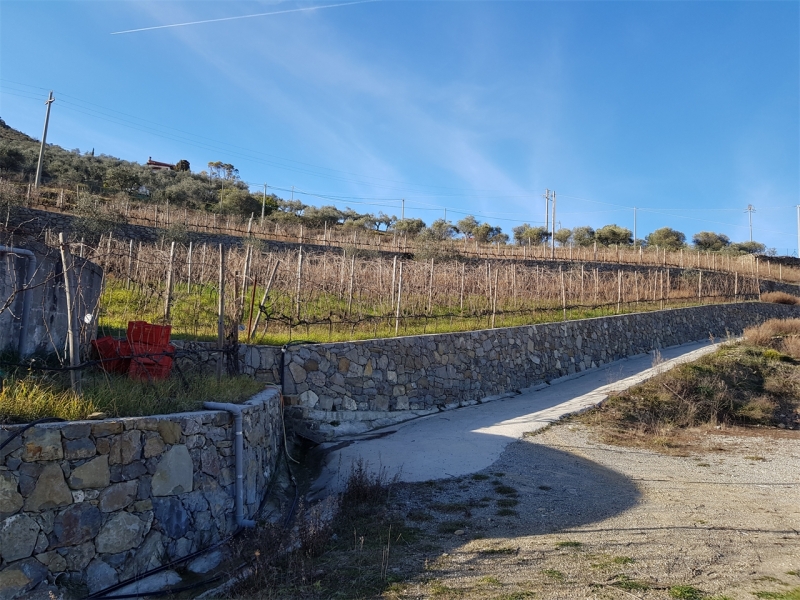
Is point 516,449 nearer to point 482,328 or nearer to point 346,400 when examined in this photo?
point 346,400

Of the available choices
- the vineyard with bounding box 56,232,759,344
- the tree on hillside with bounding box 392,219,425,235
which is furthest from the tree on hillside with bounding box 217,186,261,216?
the vineyard with bounding box 56,232,759,344

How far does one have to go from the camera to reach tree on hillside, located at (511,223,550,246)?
5141 cm

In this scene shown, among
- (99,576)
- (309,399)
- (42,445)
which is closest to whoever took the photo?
(42,445)

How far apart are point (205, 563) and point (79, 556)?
1.08 meters

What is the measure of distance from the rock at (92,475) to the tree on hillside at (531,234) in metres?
48.4

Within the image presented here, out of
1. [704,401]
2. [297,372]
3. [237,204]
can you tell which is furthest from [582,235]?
[297,372]

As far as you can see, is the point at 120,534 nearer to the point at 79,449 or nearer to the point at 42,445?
the point at 79,449

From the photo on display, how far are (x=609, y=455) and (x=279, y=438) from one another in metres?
4.86

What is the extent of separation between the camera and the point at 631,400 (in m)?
11.5

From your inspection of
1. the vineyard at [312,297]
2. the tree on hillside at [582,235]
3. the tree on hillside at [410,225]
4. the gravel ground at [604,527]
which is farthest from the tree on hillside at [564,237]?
the gravel ground at [604,527]

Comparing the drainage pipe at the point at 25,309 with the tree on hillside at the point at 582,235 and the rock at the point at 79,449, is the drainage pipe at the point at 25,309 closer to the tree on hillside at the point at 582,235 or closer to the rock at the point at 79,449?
the rock at the point at 79,449

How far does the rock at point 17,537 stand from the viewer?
12.5 feet

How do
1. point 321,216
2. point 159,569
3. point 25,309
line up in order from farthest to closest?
point 321,216 < point 25,309 < point 159,569

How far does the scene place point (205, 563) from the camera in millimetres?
4875
